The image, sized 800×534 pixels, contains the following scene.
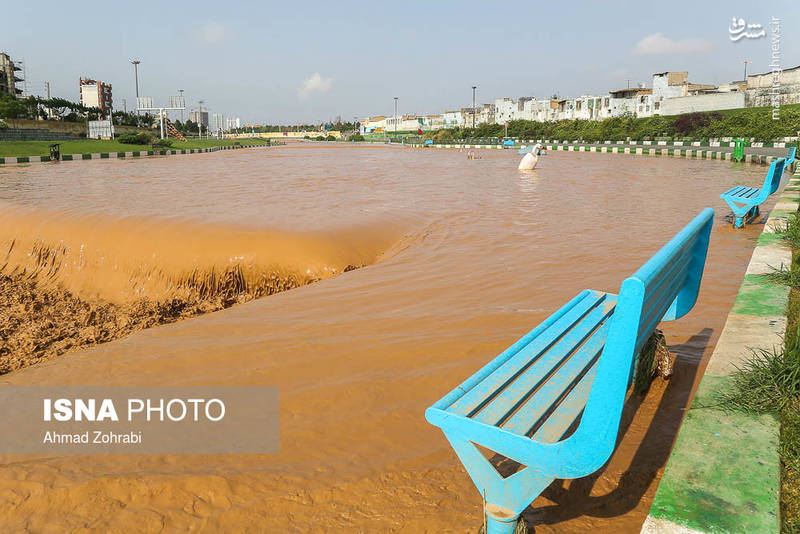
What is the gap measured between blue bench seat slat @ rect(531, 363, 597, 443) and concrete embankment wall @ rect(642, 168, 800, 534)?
A: 1.27 feet

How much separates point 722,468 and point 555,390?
682mm

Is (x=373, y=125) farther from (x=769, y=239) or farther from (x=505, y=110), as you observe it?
(x=769, y=239)

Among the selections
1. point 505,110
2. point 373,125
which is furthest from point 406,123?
point 505,110

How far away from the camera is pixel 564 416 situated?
7.21ft

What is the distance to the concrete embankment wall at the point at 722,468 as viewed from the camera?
73.0 inches

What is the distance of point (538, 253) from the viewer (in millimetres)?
7375

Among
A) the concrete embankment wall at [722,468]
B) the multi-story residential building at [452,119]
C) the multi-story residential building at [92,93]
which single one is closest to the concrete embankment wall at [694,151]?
the concrete embankment wall at [722,468]

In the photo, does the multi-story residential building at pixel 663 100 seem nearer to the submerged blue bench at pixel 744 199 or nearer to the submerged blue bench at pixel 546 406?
the submerged blue bench at pixel 744 199

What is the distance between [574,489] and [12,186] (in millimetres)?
17487

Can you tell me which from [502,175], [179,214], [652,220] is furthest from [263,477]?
[502,175]

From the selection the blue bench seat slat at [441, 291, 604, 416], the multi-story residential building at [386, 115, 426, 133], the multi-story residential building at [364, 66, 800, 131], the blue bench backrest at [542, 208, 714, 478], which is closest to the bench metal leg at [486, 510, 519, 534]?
the blue bench backrest at [542, 208, 714, 478]

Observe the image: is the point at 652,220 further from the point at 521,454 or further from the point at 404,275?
the point at 521,454

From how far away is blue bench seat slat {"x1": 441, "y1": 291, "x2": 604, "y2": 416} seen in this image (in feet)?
6.98

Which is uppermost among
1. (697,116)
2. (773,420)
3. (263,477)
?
(697,116)
